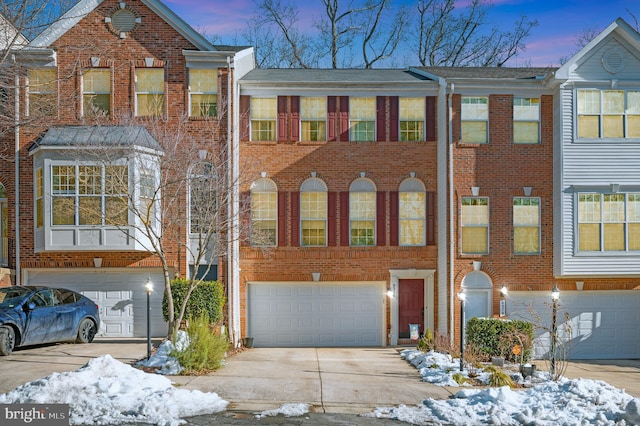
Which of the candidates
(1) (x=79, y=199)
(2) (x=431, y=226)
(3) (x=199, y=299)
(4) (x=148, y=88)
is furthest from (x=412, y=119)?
(1) (x=79, y=199)

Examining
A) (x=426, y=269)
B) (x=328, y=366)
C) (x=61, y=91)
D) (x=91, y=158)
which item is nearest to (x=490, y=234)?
(x=426, y=269)

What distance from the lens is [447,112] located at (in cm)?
2325

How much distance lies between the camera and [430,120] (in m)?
24.0

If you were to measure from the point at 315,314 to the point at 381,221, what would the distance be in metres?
3.67

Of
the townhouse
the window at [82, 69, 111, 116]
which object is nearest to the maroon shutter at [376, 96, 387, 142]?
the townhouse

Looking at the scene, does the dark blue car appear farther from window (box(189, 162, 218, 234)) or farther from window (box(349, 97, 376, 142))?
window (box(349, 97, 376, 142))

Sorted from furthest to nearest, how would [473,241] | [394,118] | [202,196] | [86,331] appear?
[394,118] → [473,241] → [202,196] → [86,331]

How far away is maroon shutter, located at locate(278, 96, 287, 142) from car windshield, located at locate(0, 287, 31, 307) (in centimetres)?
912

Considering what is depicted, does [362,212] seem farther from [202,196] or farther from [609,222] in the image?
[609,222]

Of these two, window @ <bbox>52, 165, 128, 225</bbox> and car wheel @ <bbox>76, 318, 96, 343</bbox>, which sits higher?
window @ <bbox>52, 165, 128, 225</bbox>

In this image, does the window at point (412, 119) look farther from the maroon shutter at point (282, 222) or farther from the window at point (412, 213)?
the maroon shutter at point (282, 222)

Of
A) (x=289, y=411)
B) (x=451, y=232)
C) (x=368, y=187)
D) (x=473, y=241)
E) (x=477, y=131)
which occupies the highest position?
(x=477, y=131)

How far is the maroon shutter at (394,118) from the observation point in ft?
78.4

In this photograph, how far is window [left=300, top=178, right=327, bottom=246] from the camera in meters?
23.7
